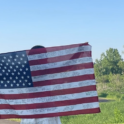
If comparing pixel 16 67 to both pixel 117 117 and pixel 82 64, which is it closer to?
pixel 82 64

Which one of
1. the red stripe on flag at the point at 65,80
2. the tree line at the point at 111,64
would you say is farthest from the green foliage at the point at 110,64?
the red stripe on flag at the point at 65,80

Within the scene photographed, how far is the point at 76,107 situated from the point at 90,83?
0.37 m

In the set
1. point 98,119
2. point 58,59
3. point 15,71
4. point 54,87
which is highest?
point 58,59

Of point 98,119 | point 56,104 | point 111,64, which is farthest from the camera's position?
point 111,64

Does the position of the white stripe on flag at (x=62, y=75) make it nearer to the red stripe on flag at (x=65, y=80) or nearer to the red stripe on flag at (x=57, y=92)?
the red stripe on flag at (x=65, y=80)

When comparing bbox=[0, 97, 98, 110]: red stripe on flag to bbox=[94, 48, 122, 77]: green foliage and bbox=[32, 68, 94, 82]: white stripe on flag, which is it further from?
bbox=[94, 48, 122, 77]: green foliage

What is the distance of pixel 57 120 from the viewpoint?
→ 3088mm

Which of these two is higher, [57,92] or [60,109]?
[57,92]

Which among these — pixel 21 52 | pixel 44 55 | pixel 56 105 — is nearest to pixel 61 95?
pixel 56 105

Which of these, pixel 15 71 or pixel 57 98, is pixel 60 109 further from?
pixel 15 71

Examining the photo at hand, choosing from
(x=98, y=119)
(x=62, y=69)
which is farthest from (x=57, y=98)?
(x=98, y=119)

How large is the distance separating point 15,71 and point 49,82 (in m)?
0.48

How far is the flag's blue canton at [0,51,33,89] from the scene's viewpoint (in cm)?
332

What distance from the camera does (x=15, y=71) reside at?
3.35m
